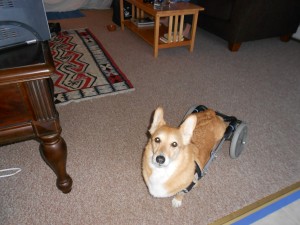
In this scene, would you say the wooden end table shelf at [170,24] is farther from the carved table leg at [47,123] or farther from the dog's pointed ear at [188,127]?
the carved table leg at [47,123]

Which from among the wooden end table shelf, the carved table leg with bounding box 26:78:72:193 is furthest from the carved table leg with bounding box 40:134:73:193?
the wooden end table shelf

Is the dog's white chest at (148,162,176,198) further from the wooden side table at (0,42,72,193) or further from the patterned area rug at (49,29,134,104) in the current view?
the patterned area rug at (49,29,134,104)

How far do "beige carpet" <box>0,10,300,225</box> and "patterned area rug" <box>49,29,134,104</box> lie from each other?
14cm

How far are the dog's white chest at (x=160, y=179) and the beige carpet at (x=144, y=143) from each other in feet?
0.67

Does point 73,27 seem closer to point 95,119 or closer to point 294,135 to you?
point 95,119

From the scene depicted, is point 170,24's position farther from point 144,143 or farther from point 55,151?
point 55,151

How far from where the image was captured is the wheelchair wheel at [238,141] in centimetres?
160

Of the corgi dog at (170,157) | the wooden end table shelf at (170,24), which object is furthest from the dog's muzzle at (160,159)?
the wooden end table shelf at (170,24)

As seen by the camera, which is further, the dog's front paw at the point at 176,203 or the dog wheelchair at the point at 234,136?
the dog wheelchair at the point at 234,136

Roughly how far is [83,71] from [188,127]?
6.49 ft

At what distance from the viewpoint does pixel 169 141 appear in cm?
119

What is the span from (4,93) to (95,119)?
50.9 inches

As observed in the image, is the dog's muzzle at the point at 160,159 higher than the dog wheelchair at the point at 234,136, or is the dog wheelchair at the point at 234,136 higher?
the dog's muzzle at the point at 160,159

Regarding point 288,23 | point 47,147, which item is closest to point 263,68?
point 288,23
